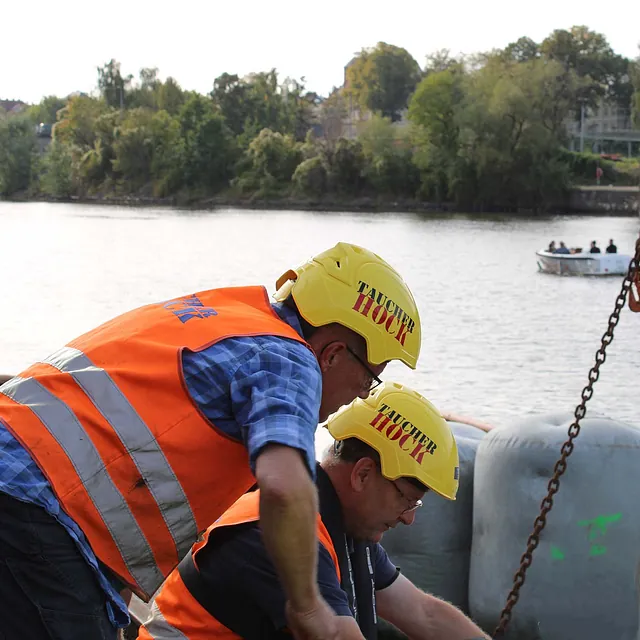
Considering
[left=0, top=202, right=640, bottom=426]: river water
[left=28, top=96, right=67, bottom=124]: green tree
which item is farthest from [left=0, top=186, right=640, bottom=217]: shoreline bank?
[left=28, top=96, right=67, bottom=124]: green tree

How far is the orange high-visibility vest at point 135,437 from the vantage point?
2.29 meters

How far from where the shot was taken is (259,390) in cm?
219

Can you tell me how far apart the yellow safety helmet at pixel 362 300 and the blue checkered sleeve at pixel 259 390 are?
0.82 feet

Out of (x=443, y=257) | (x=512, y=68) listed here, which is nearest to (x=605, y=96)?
(x=512, y=68)

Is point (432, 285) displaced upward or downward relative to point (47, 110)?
downward

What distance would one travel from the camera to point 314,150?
91.5 meters

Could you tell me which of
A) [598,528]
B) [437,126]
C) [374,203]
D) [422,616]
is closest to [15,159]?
[374,203]

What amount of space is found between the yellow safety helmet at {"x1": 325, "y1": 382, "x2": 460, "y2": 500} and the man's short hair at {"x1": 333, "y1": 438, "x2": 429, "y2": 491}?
14 millimetres

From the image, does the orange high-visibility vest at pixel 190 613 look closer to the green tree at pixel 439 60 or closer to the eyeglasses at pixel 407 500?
the eyeglasses at pixel 407 500

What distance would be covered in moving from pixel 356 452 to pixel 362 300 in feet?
2.07

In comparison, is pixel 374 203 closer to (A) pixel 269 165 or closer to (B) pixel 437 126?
(B) pixel 437 126

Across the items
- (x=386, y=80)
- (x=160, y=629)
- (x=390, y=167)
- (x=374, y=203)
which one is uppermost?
(x=386, y=80)

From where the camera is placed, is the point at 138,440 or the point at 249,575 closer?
the point at 138,440

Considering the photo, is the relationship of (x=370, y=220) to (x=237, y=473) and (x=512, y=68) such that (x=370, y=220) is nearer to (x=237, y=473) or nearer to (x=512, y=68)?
(x=512, y=68)
